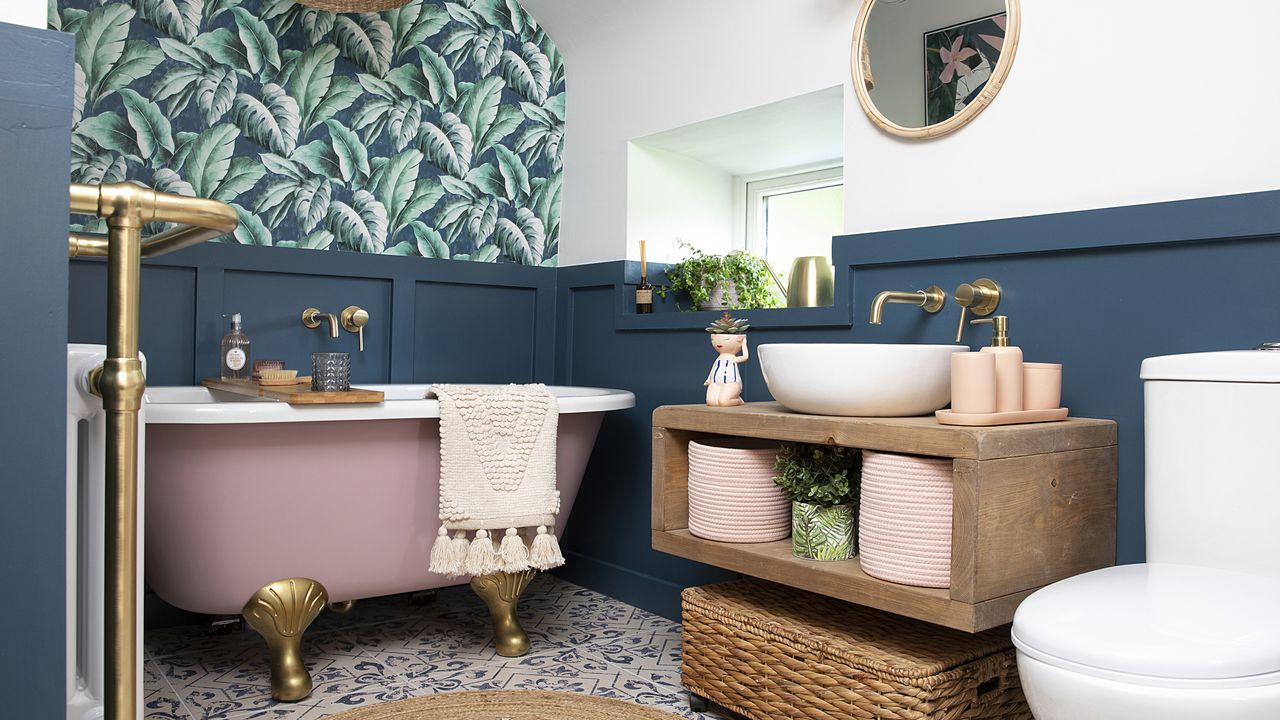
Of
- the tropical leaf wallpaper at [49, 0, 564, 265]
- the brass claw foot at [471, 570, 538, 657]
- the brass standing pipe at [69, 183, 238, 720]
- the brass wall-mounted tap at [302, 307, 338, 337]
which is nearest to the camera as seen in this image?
the brass standing pipe at [69, 183, 238, 720]

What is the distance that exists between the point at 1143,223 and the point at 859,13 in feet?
3.00

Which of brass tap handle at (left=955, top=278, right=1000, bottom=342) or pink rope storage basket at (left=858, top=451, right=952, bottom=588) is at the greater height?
brass tap handle at (left=955, top=278, right=1000, bottom=342)

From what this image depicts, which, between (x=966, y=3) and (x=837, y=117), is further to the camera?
(x=837, y=117)

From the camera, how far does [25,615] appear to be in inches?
35.3

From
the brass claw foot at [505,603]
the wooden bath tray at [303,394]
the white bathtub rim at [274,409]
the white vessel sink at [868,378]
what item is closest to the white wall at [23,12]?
the white bathtub rim at [274,409]

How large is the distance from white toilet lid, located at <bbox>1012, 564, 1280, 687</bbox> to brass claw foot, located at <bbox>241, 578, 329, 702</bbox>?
5.29ft

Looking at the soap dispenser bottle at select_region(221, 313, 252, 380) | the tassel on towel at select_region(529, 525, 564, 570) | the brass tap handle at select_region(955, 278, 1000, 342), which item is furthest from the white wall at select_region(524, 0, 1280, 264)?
the soap dispenser bottle at select_region(221, 313, 252, 380)

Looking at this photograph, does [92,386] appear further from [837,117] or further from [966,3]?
[837,117]

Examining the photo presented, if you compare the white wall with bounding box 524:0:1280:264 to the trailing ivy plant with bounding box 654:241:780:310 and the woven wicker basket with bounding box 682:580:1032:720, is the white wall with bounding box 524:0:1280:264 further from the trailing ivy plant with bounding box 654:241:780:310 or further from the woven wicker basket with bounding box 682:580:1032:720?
the woven wicker basket with bounding box 682:580:1032:720

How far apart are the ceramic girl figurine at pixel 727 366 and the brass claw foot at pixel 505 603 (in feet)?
2.37

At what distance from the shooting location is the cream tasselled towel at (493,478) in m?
2.27

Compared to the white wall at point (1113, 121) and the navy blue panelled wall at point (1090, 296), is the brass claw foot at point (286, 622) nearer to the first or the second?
the navy blue panelled wall at point (1090, 296)

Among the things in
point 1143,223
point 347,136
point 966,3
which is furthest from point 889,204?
point 347,136

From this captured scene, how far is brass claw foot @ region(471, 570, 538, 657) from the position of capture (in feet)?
8.15
